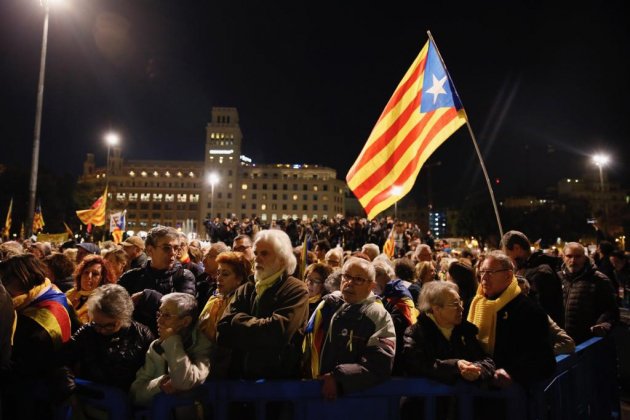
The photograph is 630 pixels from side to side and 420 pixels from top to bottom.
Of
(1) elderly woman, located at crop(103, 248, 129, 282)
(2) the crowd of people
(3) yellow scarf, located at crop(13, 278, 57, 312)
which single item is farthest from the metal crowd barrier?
(1) elderly woman, located at crop(103, 248, 129, 282)

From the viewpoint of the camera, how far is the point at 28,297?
135 inches

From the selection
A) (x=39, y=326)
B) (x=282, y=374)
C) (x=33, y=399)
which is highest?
(x=39, y=326)

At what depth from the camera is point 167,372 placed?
10.5 feet

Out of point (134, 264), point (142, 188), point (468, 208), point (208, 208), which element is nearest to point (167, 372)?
point (134, 264)

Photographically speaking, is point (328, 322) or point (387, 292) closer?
point (328, 322)

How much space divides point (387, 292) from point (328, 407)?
1.67 m

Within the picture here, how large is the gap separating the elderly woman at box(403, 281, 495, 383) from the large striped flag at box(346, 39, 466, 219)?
3165mm

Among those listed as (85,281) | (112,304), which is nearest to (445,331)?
(112,304)

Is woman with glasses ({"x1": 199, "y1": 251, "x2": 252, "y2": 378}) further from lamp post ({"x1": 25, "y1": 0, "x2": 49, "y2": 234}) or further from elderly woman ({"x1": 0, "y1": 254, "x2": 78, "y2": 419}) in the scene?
lamp post ({"x1": 25, "y1": 0, "x2": 49, "y2": 234})

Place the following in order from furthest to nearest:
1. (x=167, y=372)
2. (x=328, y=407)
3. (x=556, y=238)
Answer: (x=556, y=238)
(x=167, y=372)
(x=328, y=407)

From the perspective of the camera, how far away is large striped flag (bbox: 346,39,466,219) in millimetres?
6551

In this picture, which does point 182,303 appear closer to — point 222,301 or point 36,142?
point 222,301

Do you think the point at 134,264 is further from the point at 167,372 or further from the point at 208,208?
the point at 208,208

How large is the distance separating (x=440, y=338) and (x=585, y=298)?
3.53 meters
